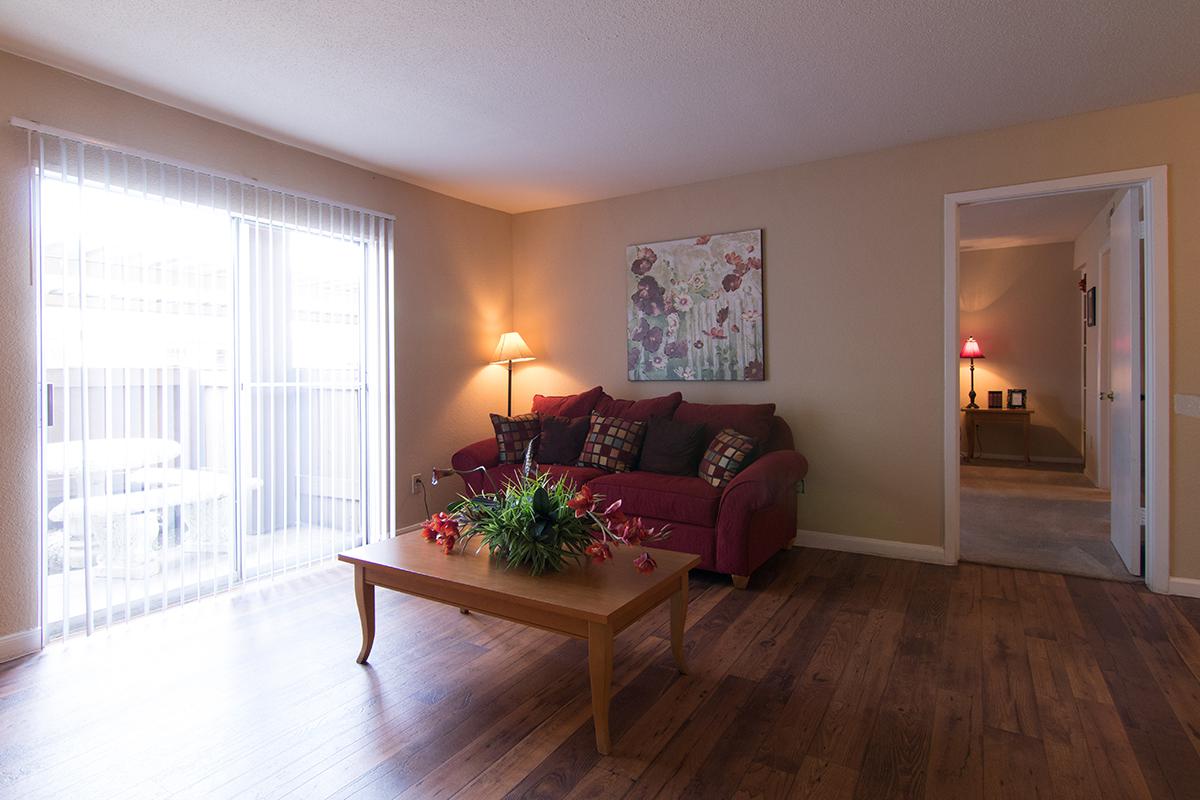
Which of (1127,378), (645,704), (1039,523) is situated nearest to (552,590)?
(645,704)

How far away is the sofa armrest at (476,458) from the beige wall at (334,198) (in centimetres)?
30

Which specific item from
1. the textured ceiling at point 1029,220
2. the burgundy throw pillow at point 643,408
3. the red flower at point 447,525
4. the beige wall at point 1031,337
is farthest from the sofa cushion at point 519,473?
the beige wall at point 1031,337

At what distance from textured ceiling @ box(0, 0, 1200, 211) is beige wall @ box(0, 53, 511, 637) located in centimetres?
12

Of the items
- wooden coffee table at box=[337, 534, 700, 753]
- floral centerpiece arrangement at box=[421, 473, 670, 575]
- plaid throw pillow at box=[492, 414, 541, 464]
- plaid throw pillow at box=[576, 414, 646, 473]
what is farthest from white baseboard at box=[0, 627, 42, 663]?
plaid throw pillow at box=[576, 414, 646, 473]

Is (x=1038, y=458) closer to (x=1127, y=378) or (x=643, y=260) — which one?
(x=1127, y=378)

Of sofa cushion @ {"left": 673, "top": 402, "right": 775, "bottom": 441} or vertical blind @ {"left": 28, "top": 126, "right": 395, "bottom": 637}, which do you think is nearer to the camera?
vertical blind @ {"left": 28, "top": 126, "right": 395, "bottom": 637}

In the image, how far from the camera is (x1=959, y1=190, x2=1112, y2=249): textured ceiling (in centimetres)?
534

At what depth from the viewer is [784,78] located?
292 centimetres

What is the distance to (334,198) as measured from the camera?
12.9ft

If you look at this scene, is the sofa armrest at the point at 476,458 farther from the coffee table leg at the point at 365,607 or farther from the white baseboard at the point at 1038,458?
the white baseboard at the point at 1038,458

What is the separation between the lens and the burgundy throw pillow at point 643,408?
4.34 metres

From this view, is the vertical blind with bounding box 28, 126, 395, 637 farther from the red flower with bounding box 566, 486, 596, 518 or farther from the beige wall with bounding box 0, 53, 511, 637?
the red flower with bounding box 566, 486, 596, 518

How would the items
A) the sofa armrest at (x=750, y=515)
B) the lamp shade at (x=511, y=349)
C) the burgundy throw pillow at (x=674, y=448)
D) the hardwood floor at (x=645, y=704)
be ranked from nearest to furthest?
the hardwood floor at (x=645, y=704) < the sofa armrest at (x=750, y=515) < the burgundy throw pillow at (x=674, y=448) < the lamp shade at (x=511, y=349)

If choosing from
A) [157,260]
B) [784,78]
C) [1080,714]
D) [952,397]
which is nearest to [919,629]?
[1080,714]
